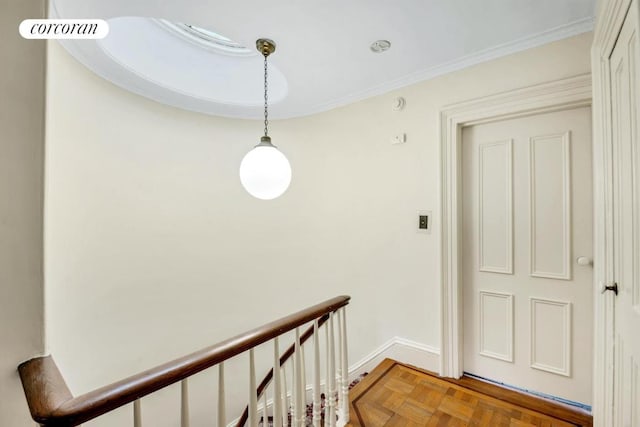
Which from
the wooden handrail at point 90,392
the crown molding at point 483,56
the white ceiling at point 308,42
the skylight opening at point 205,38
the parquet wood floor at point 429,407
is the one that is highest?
the skylight opening at point 205,38

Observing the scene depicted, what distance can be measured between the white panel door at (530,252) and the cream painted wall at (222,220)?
0.26 meters

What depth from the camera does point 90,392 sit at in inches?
26.1

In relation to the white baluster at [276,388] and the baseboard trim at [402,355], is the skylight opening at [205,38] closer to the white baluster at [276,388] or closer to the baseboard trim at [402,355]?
the white baluster at [276,388]

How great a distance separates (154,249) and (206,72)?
1.57 meters

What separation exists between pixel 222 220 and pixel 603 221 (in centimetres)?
270

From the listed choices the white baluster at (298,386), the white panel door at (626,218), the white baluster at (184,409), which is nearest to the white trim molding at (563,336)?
the white panel door at (626,218)

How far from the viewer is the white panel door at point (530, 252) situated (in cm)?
169

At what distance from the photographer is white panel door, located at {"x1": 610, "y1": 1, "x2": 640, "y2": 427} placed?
37.4 inches

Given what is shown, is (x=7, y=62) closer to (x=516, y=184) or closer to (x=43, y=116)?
(x=43, y=116)

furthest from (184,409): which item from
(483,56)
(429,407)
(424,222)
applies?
(483,56)

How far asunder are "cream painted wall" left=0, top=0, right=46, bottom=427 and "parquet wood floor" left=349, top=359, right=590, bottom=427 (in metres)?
1.53

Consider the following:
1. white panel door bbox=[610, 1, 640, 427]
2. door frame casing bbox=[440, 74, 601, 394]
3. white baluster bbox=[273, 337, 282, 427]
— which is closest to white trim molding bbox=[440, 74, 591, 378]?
door frame casing bbox=[440, 74, 601, 394]

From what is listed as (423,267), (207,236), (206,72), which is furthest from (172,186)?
(423,267)

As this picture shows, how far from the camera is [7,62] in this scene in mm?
760
